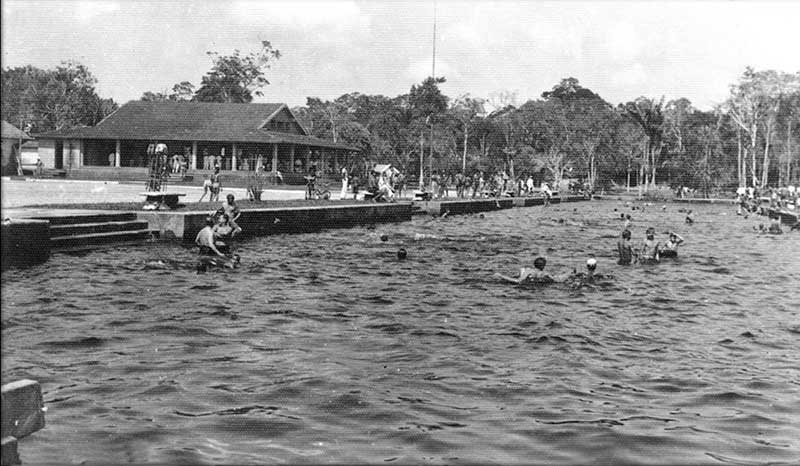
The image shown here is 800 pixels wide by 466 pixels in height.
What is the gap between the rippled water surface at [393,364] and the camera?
5.91 m

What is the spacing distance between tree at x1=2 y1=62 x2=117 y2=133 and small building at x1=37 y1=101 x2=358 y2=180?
74.0ft

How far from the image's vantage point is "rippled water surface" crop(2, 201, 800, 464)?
591 centimetres

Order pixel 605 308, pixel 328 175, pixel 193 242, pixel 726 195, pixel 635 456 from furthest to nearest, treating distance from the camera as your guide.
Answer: pixel 726 195 → pixel 328 175 → pixel 193 242 → pixel 605 308 → pixel 635 456

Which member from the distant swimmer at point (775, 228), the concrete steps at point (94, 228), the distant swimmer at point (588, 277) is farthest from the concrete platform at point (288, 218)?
the distant swimmer at point (775, 228)

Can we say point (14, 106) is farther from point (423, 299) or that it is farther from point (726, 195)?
point (423, 299)

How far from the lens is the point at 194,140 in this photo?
1784 inches

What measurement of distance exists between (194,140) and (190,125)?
3026mm

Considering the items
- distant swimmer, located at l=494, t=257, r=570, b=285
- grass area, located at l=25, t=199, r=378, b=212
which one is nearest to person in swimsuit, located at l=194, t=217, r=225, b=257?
distant swimmer, located at l=494, t=257, r=570, b=285

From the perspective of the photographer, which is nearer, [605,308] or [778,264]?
[605,308]

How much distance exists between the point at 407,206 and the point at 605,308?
20241 millimetres

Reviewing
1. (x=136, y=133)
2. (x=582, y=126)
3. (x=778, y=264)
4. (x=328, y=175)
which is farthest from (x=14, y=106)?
(x=778, y=264)

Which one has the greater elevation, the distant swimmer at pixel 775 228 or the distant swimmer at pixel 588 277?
the distant swimmer at pixel 775 228

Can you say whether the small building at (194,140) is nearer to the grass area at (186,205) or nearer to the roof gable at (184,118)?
the roof gable at (184,118)

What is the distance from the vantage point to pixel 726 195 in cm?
6650
